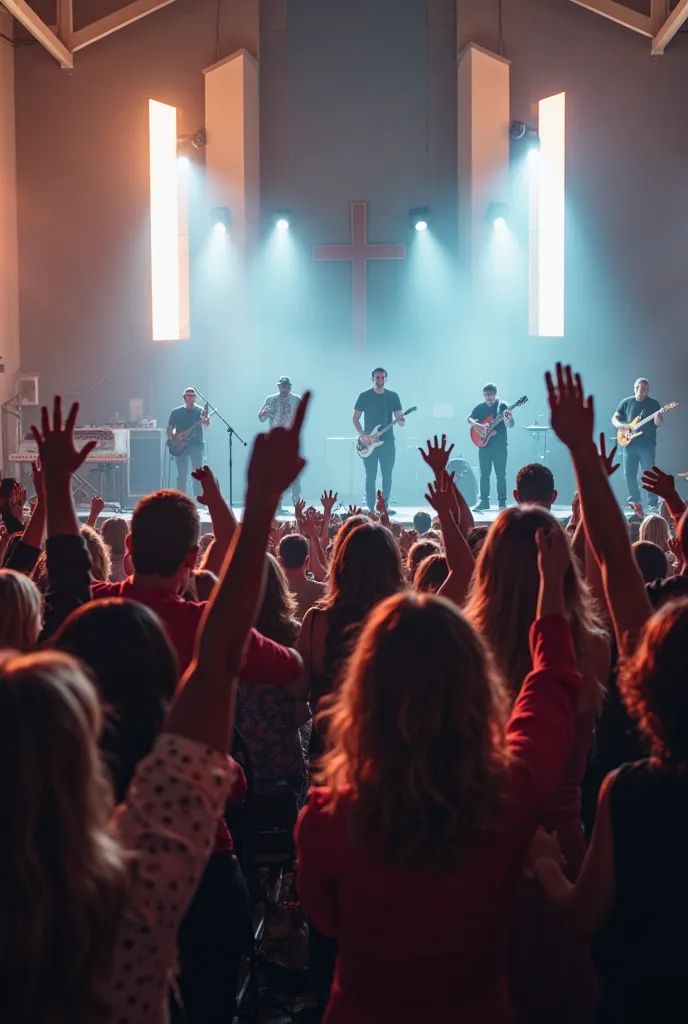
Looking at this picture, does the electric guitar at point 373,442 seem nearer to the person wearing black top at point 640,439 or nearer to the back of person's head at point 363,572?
the person wearing black top at point 640,439

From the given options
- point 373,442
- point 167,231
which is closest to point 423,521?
point 373,442

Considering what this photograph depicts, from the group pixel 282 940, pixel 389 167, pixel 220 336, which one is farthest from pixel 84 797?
pixel 389 167

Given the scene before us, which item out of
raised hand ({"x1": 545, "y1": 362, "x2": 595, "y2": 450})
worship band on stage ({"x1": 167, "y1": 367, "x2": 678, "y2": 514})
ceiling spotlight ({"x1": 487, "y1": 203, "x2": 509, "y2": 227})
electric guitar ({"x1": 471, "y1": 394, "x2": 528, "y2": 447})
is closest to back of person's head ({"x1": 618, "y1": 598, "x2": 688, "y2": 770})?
raised hand ({"x1": 545, "y1": 362, "x2": 595, "y2": 450})

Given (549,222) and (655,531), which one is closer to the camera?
(655,531)

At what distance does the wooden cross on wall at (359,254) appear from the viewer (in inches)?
502

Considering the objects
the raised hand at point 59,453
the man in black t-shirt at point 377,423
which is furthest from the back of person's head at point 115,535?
the man in black t-shirt at point 377,423

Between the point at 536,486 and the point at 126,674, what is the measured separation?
2.65m

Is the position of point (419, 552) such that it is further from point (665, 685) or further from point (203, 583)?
point (665, 685)

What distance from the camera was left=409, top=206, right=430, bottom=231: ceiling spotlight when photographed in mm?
12602

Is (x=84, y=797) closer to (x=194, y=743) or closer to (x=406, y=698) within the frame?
(x=194, y=743)

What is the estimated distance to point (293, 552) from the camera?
3.80m

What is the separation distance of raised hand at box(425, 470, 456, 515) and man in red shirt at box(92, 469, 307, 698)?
0.75 m

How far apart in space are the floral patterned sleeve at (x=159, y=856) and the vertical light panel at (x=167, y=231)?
475 inches

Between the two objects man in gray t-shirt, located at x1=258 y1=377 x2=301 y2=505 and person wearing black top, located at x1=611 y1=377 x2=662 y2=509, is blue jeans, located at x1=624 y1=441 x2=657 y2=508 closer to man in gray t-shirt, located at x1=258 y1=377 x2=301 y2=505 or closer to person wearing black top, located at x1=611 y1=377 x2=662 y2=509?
person wearing black top, located at x1=611 y1=377 x2=662 y2=509
